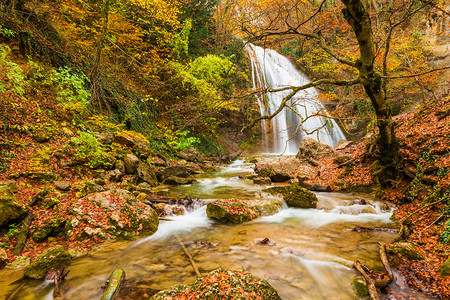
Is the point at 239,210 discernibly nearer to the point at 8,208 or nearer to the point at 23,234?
the point at 23,234

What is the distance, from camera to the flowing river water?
2682 mm

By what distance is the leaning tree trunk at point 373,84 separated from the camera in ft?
12.9

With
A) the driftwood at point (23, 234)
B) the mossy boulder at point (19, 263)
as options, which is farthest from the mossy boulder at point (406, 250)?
the driftwood at point (23, 234)

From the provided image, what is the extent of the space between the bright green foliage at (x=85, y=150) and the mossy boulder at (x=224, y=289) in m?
5.19

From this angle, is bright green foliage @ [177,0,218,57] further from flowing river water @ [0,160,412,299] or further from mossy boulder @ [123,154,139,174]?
flowing river water @ [0,160,412,299]

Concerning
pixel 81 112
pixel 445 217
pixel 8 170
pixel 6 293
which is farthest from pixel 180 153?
pixel 445 217

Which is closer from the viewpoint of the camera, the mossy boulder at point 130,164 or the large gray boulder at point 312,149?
the mossy boulder at point 130,164

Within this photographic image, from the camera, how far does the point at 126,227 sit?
13.2 feet

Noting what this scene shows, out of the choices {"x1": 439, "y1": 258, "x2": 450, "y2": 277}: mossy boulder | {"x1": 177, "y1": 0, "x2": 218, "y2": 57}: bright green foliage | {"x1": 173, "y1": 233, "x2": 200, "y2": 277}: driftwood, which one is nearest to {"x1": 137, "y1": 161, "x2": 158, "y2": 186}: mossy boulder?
{"x1": 173, "y1": 233, "x2": 200, "y2": 277}: driftwood

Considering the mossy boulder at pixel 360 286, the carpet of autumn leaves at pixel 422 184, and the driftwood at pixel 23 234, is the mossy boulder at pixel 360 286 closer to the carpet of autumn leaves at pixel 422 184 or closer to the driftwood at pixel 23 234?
the carpet of autumn leaves at pixel 422 184

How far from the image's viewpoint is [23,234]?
10.6 feet

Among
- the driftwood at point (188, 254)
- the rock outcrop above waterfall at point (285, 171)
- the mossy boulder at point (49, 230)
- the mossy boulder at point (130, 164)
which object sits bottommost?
the driftwood at point (188, 254)

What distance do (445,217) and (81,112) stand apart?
975cm

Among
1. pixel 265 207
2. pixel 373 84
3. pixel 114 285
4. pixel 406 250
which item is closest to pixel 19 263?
pixel 114 285
